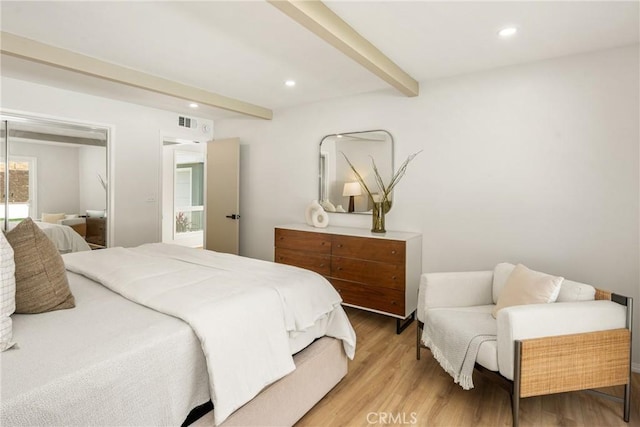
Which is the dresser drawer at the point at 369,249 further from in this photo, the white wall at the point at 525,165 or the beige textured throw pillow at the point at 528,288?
the beige textured throw pillow at the point at 528,288

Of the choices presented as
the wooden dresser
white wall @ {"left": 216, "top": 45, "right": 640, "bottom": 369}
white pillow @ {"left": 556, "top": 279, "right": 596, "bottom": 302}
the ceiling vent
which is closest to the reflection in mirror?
white wall @ {"left": 216, "top": 45, "right": 640, "bottom": 369}

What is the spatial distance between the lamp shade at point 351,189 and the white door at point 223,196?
1660 millimetres

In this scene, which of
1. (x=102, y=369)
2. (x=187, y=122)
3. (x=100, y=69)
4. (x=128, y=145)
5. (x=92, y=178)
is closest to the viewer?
(x=102, y=369)

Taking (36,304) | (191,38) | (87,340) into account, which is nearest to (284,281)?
(87,340)

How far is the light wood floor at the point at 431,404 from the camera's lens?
6.34ft

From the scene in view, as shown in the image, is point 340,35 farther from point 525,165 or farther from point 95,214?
point 95,214

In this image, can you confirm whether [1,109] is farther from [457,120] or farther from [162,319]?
[457,120]

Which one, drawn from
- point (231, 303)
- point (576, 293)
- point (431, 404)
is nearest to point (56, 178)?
point (231, 303)

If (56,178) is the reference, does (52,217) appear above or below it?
below

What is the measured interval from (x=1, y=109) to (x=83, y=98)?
0.74m

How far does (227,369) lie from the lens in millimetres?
1408

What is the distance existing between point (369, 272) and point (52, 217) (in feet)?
11.7

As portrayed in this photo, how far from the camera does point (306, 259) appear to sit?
367 cm

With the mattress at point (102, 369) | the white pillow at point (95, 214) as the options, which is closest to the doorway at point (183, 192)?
the white pillow at point (95, 214)
